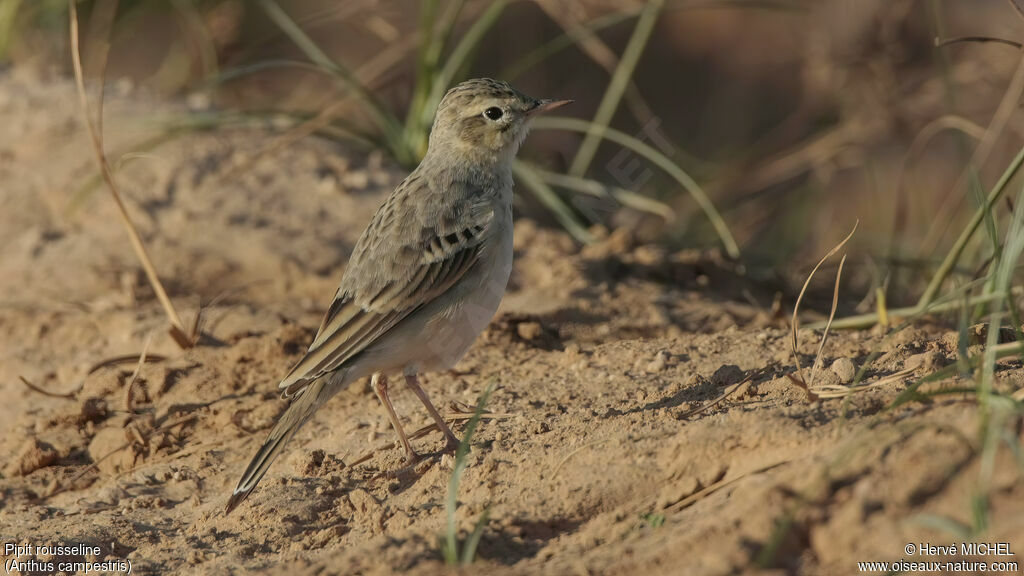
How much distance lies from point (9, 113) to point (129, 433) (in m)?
3.74

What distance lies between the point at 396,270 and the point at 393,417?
0.67 m

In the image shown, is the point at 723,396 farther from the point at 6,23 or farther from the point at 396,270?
the point at 6,23

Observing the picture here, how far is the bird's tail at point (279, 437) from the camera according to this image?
13.6ft

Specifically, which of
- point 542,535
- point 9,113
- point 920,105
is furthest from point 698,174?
point 542,535

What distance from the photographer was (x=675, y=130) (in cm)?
1366

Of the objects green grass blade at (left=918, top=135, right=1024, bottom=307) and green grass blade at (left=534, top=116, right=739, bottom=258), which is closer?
green grass blade at (left=918, top=135, right=1024, bottom=307)

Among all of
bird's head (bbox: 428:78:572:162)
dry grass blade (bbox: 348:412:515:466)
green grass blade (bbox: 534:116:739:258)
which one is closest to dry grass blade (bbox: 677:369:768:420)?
dry grass blade (bbox: 348:412:515:466)

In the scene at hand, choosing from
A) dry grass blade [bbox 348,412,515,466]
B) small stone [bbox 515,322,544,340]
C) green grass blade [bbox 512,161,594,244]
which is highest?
green grass blade [bbox 512,161,594,244]

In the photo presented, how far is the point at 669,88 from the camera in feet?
48.4

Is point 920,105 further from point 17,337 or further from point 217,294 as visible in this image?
point 17,337

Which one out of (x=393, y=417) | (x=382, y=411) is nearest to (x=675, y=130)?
(x=382, y=411)

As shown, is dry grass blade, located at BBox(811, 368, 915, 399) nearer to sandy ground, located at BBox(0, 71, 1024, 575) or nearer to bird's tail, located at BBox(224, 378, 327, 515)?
sandy ground, located at BBox(0, 71, 1024, 575)

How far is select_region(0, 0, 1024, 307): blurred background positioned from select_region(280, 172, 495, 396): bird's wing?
2.13m

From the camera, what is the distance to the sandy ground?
3100mm
